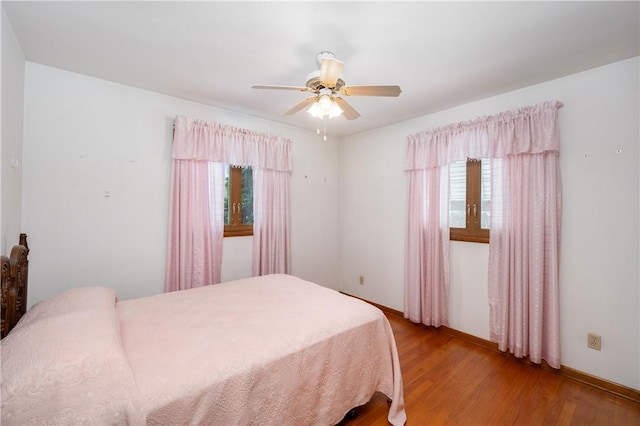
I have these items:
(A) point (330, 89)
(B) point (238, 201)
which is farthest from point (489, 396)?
(B) point (238, 201)

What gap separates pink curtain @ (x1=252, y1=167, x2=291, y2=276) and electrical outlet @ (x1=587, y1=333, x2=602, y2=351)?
2978 mm

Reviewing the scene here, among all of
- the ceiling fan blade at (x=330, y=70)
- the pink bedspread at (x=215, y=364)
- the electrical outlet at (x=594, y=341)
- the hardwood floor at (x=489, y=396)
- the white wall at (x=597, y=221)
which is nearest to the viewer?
the pink bedspread at (x=215, y=364)

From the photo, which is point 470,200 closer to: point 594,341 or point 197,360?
point 594,341

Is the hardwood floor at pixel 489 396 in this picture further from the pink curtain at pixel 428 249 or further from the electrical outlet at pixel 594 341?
the pink curtain at pixel 428 249

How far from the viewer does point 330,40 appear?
1.83 meters

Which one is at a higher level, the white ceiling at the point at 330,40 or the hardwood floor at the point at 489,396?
the white ceiling at the point at 330,40

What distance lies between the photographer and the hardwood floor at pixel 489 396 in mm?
1829

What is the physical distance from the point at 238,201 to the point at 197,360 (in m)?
2.31

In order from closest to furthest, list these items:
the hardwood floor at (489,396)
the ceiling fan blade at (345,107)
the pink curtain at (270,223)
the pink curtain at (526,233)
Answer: the hardwood floor at (489,396) → the ceiling fan blade at (345,107) → the pink curtain at (526,233) → the pink curtain at (270,223)

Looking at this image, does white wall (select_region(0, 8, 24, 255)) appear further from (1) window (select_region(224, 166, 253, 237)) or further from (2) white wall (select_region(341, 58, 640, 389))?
(2) white wall (select_region(341, 58, 640, 389))

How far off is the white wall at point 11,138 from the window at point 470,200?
3681 millimetres

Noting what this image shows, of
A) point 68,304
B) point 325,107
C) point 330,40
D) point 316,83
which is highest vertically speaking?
point 330,40

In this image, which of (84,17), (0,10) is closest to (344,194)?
(84,17)

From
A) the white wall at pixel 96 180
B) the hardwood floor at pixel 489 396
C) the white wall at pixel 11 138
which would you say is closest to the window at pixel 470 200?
the hardwood floor at pixel 489 396
